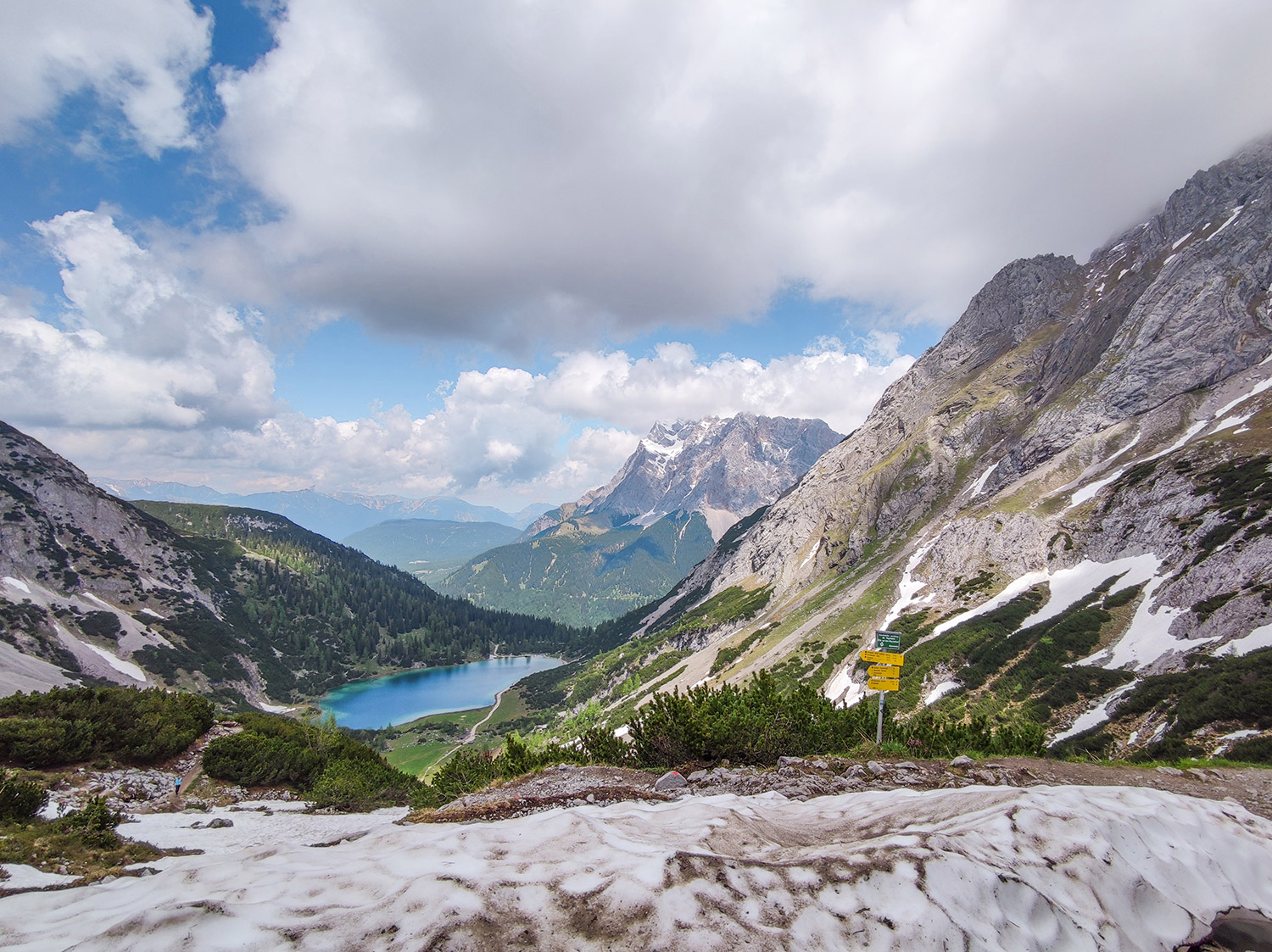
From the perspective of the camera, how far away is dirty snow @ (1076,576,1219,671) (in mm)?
39094

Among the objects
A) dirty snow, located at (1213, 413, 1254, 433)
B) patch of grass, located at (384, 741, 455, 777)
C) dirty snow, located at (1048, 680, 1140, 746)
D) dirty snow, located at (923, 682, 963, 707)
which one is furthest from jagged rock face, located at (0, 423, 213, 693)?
dirty snow, located at (1213, 413, 1254, 433)

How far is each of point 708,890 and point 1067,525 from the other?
8875 centimetres

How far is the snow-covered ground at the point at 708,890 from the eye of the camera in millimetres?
4062

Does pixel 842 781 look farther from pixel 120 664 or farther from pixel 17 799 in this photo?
pixel 120 664

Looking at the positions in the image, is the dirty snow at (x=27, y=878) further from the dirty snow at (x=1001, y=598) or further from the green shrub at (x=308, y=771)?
the dirty snow at (x=1001, y=598)

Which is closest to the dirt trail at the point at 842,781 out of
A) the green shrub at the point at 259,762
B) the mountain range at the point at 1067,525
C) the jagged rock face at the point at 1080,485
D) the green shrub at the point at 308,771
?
the green shrub at the point at 308,771

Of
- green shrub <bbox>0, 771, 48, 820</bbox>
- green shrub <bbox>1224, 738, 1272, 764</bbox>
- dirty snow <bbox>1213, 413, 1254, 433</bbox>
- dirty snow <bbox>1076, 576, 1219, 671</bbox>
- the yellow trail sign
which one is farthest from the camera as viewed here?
dirty snow <bbox>1213, 413, 1254, 433</bbox>

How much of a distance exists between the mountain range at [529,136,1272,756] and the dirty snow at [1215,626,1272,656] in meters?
0.18

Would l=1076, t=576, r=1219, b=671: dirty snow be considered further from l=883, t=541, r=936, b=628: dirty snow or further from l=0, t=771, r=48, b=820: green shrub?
l=0, t=771, r=48, b=820: green shrub

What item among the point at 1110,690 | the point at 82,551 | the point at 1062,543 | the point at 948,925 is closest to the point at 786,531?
the point at 1062,543

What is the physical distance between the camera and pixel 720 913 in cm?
453

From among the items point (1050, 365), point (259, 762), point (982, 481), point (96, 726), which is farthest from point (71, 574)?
point (1050, 365)

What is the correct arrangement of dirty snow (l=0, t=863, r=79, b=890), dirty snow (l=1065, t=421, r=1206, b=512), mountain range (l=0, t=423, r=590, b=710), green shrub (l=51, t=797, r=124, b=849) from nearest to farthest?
dirty snow (l=0, t=863, r=79, b=890)
green shrub (l=51, t=797, r=124, b=849)
dirty snow (l=1065, t=421, r=1206, b=512)
mountain range (l=0, t=423, r=590, b=710)

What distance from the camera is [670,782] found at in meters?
12.1
